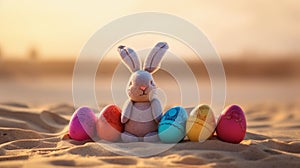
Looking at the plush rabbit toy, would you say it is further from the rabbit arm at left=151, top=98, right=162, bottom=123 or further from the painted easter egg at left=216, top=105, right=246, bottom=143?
the painted easter egg at left=216, top=105, right=246, bottom=143

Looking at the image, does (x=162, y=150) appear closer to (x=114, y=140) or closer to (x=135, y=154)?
(x=135, y=154)

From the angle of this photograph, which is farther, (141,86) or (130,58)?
(130,58)

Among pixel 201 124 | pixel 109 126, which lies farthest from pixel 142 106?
pixel 201 124

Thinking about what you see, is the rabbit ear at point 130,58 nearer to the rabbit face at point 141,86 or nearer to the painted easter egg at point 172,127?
the rabbit face at point 141,86

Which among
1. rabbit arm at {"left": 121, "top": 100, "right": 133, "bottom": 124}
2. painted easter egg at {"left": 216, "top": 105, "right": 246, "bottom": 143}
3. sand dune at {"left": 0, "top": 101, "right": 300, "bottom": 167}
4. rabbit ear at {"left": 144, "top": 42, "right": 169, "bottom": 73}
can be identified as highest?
rabbit ear at {"left": 144, "top": 42, "right": 169, "bottom": 73}

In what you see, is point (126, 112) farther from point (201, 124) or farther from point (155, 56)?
point (201, 124)

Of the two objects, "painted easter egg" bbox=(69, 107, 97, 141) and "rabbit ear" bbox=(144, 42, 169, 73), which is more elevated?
"rabbit ear" bbox=(144, 42, 169, 73)

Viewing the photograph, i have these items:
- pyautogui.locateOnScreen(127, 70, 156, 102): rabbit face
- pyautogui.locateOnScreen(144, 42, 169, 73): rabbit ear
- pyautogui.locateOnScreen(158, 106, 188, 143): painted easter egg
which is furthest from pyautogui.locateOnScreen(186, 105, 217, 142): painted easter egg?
pyautogui.locateOnScreen(144, 42, 169, 73): rabbit ear
